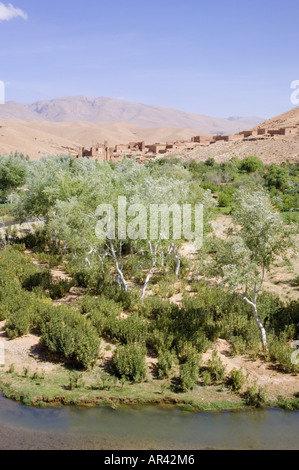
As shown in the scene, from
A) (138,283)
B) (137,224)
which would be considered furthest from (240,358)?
(138,283)

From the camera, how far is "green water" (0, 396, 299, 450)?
361 inches

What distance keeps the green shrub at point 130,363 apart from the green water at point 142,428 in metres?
1.02

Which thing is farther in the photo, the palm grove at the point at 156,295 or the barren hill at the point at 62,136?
the barren hill at the point at 62,136

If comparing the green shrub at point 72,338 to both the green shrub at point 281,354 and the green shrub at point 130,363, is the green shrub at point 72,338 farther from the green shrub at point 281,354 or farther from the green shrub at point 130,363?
the green shrub at point 281,354

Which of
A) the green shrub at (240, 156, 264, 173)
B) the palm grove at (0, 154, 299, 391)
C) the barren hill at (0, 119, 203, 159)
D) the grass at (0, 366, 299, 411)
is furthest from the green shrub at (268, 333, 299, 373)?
the barren hill at (0, 119, 203, 159)

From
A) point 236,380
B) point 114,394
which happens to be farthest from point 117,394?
point 236,380

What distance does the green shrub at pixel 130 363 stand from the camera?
11.4 m

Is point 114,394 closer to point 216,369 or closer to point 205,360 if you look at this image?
point 216,369

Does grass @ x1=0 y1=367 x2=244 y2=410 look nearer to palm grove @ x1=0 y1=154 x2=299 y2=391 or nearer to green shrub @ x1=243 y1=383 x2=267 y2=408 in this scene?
green shrub @ x1=243 y1=383 x2=267 y2=408

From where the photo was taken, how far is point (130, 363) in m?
11.5

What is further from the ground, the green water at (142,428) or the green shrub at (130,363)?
the green shrub at (130,363)

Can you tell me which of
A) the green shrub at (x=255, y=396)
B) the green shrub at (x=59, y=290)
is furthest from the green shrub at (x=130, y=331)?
the green shrub at (x=59, y=290)

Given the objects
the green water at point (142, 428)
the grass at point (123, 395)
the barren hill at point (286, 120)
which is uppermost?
the barren hill at point (286, 120)

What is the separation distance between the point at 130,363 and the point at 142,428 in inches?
79.2
